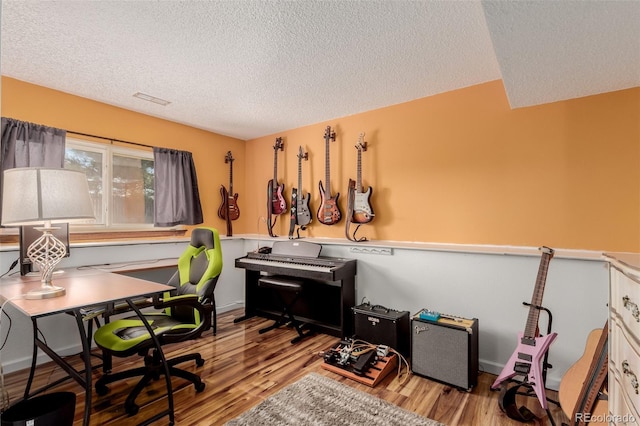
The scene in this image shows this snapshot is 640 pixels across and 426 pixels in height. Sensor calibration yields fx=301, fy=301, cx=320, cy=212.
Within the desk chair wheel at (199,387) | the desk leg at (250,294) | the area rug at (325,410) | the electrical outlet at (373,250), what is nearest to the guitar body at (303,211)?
the electrical outlet at (373,250)

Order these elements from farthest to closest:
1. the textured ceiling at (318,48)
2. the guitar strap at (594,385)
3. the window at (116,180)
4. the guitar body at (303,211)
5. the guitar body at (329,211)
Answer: the guitar body at (303,211) < the guitar body at (329,211) < the window at (116,180) < the textured ceiling at (318,48) < the guitar strap at (594,385)

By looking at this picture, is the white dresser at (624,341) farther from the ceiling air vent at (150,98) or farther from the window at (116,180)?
the window at (116,180)

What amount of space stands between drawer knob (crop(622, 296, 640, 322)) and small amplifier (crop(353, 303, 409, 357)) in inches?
63.2

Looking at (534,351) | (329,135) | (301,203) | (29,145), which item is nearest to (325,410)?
(534,351)

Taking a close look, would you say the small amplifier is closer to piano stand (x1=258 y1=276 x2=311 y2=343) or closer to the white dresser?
piano stand (x1=258 y1=276 x2=311 y2=343)

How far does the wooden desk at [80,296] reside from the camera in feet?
4.70

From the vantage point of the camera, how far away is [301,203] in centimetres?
369

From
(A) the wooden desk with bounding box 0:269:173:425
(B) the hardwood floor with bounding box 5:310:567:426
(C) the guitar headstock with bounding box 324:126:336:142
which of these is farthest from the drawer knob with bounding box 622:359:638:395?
(C) the guitar headstock with bounding box 324:126:336:142

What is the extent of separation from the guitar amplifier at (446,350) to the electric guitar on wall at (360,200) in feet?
3.88

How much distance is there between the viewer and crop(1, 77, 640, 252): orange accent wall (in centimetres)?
217

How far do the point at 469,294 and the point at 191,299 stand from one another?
212 centimetres

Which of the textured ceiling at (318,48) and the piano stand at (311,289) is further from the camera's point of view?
the piano stand at (311,289)

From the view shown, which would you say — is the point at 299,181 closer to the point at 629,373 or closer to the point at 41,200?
the point at 41,200

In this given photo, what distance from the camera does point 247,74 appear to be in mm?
2453
